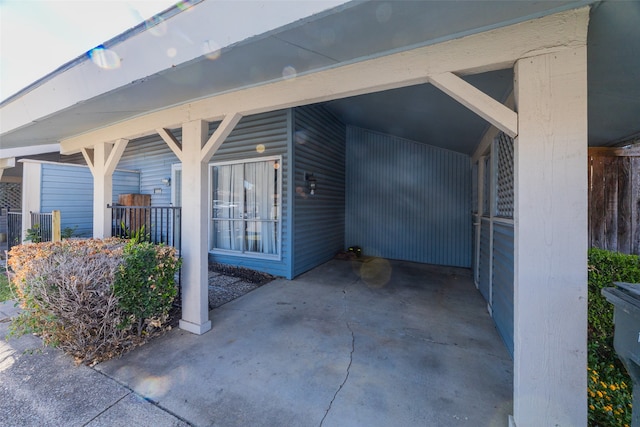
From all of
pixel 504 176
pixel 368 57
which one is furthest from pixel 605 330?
pixel 368 57

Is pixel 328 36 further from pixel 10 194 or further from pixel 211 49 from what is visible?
pixel 10 194

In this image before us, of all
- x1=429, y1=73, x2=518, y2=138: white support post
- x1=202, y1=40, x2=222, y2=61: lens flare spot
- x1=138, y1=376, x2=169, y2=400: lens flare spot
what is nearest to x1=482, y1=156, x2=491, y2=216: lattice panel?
x1=429, y1=73, x2=518, y2=138: white support post

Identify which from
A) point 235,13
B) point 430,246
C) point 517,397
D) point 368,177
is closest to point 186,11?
point 235,13

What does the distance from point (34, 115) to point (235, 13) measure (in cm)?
358

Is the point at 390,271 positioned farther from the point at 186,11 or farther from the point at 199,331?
the point at 186,11

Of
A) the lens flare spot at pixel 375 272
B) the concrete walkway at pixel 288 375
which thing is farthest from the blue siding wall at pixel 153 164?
the lens flare spot at pixel 375 272

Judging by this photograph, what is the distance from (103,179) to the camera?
4230 millimetres

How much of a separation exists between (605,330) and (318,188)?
4954mm

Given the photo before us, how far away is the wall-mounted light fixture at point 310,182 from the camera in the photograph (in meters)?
5.76

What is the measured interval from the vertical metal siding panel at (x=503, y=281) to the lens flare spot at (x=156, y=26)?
367 centimetres

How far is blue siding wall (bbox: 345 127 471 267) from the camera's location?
21.4 feet

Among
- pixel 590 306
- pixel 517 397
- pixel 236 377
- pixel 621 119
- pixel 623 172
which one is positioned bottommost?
pixel 236 377

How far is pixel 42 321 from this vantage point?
256cm

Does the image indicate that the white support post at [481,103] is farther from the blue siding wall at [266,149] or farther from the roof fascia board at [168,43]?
the blue siding wall at [266,149]
